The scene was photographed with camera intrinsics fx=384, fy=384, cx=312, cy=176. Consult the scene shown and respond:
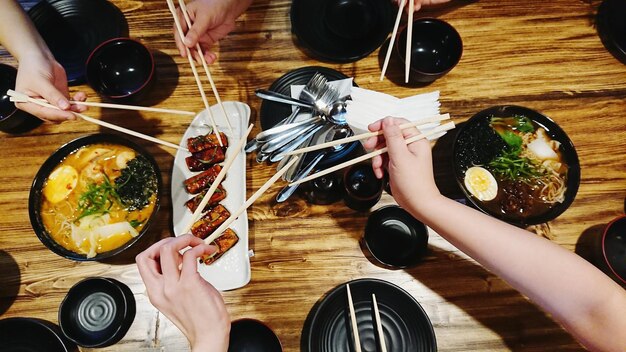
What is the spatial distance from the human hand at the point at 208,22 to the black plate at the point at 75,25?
1.81ft

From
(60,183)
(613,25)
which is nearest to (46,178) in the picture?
(60,183)

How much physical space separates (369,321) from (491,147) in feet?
3.88

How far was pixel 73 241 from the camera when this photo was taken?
6.76 ft

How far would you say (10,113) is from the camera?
2.31 meters

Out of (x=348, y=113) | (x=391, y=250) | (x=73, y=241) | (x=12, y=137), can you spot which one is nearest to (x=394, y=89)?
(x=348, y=113)

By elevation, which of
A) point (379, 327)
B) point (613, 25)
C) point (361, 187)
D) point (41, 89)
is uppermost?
point (613, 25)

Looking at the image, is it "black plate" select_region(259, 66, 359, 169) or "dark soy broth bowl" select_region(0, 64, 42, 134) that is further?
"dark soy broth bowl" select_region(0, 64, 42, 134)

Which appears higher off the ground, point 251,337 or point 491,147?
point 491,147

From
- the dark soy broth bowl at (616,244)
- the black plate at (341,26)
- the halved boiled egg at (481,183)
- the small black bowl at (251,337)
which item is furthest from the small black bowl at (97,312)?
the dark soy broth bowl at (616,244)

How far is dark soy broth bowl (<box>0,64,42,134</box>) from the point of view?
2.28m

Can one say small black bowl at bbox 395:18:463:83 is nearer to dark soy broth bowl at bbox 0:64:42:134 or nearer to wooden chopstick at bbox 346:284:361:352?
wooden chopstick at bbox 346:284:361:352

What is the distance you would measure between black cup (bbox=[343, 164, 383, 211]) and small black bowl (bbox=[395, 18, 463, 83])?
71cm

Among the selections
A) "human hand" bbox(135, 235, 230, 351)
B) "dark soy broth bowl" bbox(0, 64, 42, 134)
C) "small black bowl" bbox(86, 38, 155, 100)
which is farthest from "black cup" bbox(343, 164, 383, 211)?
"dark soy broth bowl" bbox(0, 64, 42, 134)

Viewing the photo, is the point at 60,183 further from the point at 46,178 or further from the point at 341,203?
the point at 341,203
